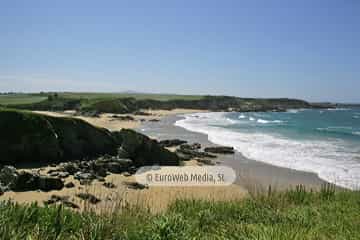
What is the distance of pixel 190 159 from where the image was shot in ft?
86.1

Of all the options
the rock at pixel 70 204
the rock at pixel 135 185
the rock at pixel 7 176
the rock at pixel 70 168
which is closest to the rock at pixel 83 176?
the rock at pixel 70 168

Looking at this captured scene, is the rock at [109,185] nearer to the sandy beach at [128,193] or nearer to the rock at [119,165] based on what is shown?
the sandy beach at [128,193]

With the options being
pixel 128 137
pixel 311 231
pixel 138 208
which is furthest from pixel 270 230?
pixel 128 137

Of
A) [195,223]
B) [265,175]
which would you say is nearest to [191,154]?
[265,175]

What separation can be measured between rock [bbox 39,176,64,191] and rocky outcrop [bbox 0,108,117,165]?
5.99 metres

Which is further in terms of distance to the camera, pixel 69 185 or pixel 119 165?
pixel 119 165

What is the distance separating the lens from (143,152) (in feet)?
76.5

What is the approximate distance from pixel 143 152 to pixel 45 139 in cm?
627

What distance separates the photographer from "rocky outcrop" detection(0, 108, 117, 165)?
21422 mm

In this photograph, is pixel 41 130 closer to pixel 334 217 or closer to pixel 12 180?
pixel 12 180

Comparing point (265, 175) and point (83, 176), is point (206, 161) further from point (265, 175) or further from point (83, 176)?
point (83, 176)

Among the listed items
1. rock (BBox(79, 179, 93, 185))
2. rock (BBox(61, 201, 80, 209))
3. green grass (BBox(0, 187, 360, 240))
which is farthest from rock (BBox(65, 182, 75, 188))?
green grass (BBox(0, 187, 360, 240))

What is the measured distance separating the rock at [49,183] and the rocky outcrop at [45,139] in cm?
599

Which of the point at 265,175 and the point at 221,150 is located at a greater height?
the point at 221,150
